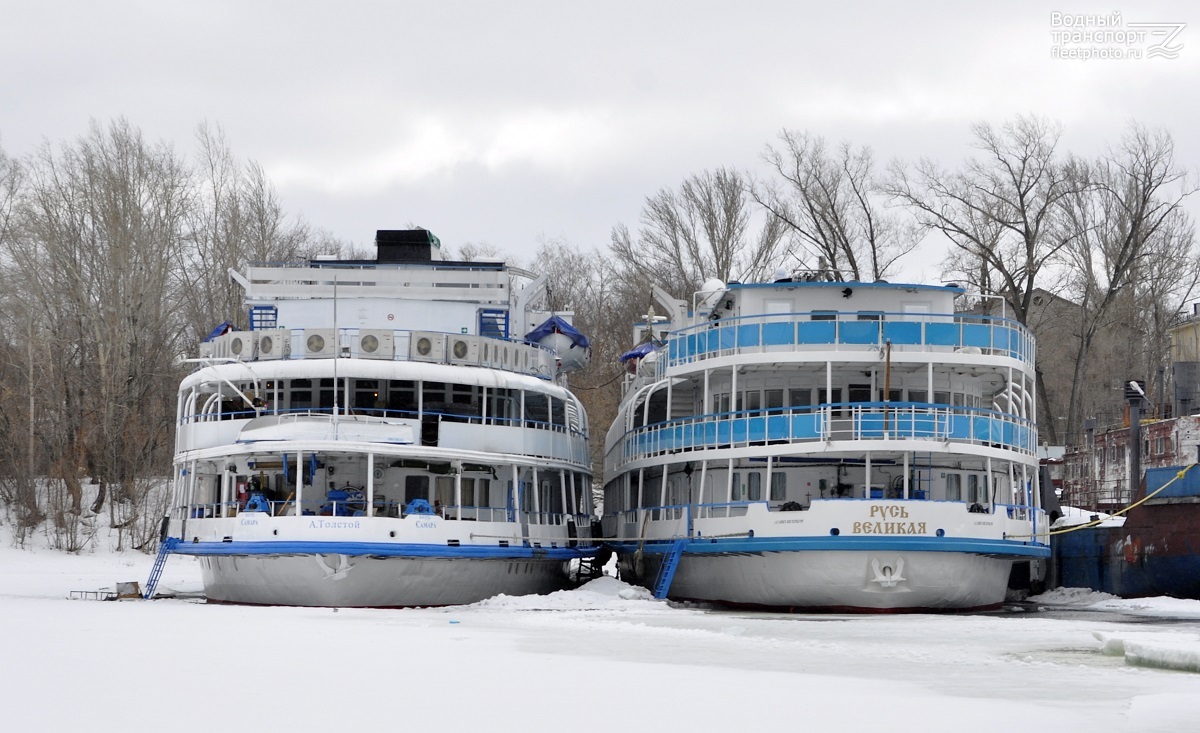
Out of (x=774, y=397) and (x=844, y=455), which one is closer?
(x=844, y=455)

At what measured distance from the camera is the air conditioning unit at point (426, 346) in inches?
1286

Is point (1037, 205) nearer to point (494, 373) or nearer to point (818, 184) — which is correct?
point (818, 184)

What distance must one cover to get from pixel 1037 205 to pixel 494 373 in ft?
98.6

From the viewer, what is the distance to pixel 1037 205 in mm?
55344

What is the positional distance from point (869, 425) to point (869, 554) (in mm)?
2748

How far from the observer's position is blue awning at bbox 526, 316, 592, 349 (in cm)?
3975

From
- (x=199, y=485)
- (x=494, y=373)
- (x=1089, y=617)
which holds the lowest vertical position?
(x=1089, y=617)

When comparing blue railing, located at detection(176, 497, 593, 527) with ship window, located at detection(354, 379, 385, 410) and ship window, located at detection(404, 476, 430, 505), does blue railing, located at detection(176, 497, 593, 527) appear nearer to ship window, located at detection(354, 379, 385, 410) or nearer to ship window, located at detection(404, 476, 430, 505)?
ship window, located at detection(404, 476, 430, 505)

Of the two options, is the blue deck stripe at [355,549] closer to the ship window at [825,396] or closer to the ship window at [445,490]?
the ship window at [445,490]

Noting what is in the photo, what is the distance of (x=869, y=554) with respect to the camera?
2898 centimetres

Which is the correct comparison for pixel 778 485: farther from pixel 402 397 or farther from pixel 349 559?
pixel 349 559

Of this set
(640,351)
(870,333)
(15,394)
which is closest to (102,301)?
(15,394)

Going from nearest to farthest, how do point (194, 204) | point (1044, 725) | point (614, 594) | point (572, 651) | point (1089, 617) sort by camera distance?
point (1044, 725), point (572, 651), point (1089, 617), point (614, 594), point (194, 204)

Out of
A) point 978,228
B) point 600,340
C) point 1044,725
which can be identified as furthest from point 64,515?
point 1044,725
